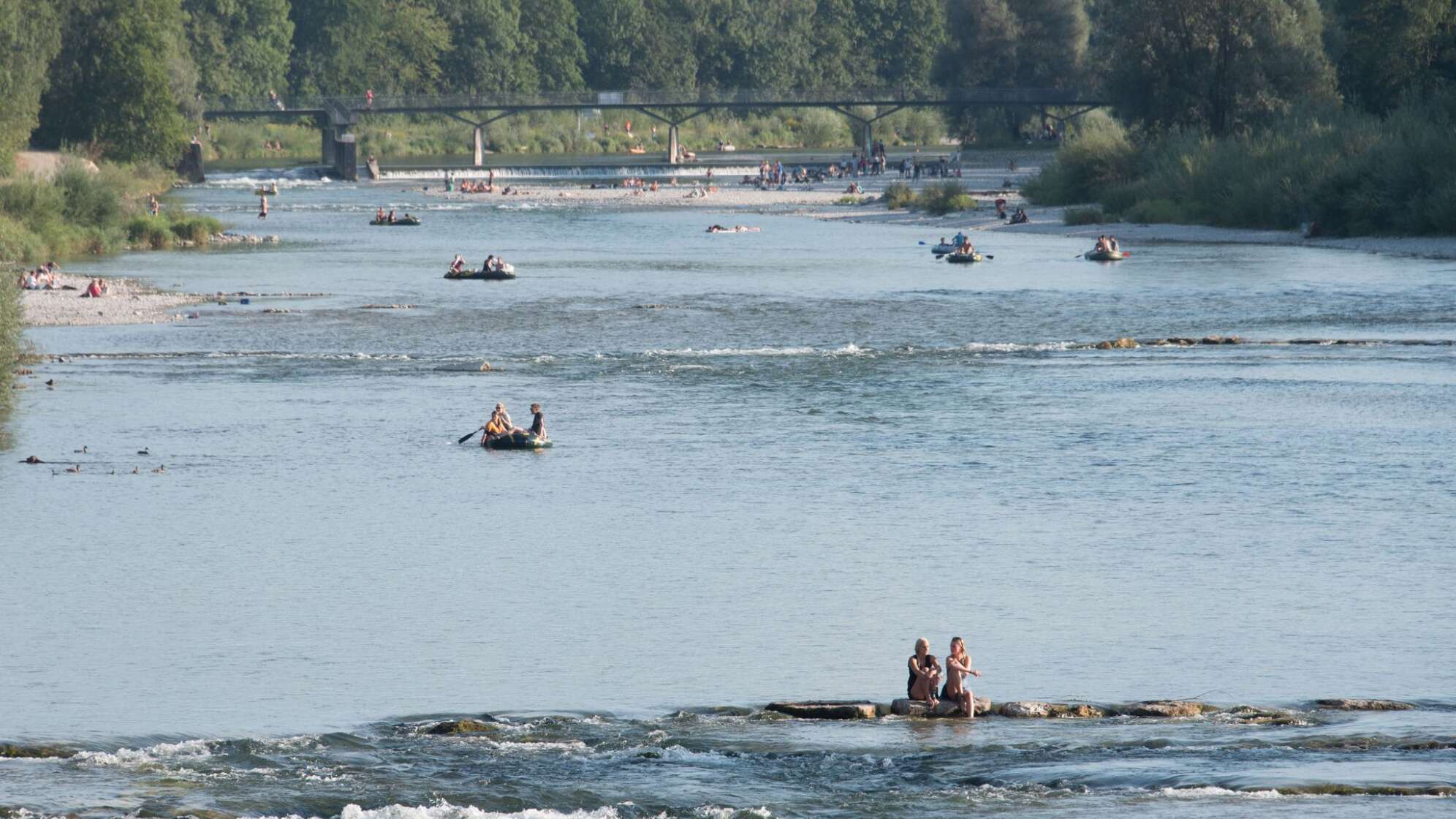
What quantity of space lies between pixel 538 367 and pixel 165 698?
31.6 m

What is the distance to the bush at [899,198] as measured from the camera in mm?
124062

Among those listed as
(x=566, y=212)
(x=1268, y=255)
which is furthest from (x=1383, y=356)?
(x=566, y=212)

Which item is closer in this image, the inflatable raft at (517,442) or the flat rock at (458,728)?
the flat rock at (458,728)

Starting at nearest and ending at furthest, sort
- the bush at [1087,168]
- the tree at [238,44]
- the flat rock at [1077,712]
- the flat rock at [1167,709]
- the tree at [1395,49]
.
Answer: the flat rock at [1167,709], the flat rock at [1077,712], the tree at [1395,49], the bush at [1087,168], the tree at [238,44]

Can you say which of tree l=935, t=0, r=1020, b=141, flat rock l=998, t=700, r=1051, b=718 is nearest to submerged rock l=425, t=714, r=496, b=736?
flat rock l=998, t=700, r=1051, b=718

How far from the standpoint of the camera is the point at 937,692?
2353 centimetres

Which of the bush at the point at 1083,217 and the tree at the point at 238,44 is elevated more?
the tree at the point at 238,44

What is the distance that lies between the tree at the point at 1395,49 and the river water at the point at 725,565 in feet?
107

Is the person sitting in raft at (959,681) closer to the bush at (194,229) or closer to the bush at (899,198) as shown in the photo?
the bush at (194,229)

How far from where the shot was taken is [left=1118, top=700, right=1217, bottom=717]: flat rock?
23.0m

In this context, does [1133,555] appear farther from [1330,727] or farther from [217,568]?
[217,568]

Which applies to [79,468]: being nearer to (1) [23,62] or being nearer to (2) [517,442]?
(2) [517,442]

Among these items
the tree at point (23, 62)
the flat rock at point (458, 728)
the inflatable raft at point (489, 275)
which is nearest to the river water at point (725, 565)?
the flat rock at point (458, 728)

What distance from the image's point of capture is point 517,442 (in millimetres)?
42031
